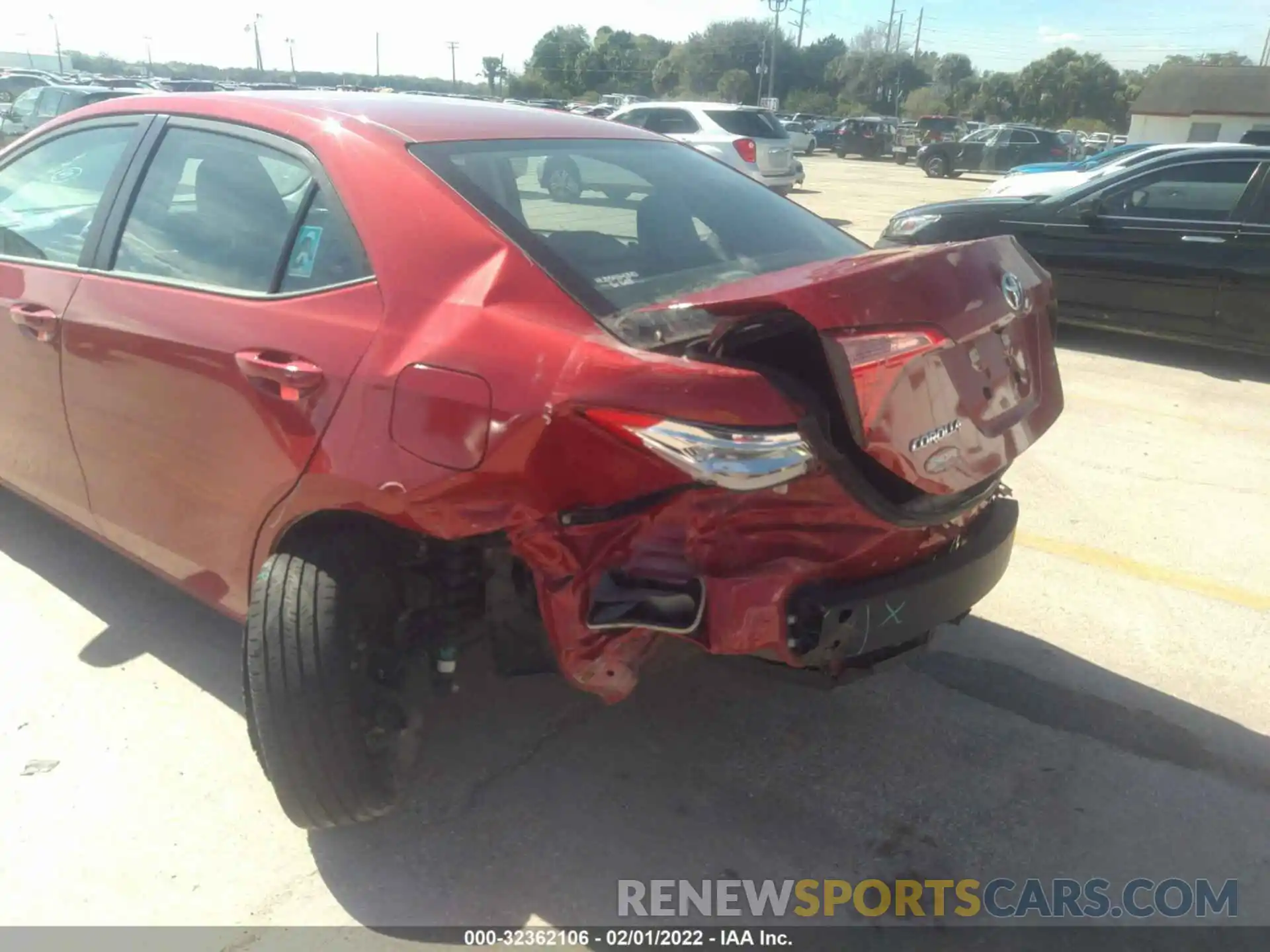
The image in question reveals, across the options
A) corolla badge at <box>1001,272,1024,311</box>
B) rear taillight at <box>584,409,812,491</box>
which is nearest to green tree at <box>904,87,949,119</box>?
corolla badge at <box>1001,272,1024,311</box>

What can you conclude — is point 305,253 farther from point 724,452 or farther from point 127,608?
point 127,608

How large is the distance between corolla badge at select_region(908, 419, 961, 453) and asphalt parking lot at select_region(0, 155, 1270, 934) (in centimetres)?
70

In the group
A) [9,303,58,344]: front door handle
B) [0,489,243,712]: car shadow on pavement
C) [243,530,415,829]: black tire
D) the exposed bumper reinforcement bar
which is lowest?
[0,489,243,712]: car shadow on pavement

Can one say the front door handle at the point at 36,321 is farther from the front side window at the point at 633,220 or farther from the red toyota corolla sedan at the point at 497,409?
the front side window at the point at 633,220

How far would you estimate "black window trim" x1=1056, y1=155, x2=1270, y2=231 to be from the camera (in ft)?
22.8

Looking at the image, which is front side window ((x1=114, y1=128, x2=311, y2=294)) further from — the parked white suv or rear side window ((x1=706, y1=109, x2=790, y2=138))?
rear side window ((x1=706, y1=109, x2=790, y2=138))

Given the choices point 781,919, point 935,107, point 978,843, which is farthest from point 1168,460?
point 935,107

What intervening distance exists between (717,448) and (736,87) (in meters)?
71.2

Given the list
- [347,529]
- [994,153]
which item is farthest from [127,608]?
[994,153]

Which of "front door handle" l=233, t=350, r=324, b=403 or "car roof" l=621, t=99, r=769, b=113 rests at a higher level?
"car roof" l=621, t=99, r=769, b=113

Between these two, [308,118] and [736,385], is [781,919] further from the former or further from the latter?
[308,118]

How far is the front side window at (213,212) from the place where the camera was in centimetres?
265

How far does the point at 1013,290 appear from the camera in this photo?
246 centimetres

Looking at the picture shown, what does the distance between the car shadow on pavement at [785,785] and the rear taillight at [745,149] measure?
1284 cm
